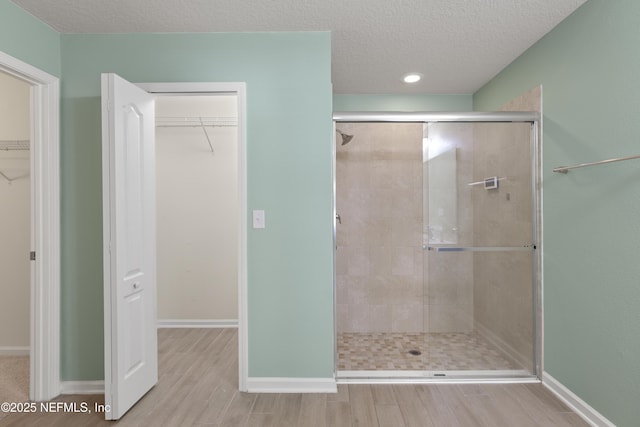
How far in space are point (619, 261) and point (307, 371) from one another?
1.95 meters

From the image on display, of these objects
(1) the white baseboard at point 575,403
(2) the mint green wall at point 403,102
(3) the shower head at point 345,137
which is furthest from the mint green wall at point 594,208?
(3) the shower head at point 345,137

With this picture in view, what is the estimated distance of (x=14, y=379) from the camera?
258 cm

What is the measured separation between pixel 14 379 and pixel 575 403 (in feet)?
12.8

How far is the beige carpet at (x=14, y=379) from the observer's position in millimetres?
2318

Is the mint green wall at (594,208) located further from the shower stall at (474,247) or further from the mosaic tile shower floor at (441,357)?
the mosaic tile shower floor at (441,357)

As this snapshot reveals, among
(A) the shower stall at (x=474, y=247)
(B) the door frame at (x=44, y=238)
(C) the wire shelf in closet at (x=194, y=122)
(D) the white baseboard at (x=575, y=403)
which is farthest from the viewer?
(C) the wire shelf in closet at (x=194, y=122)

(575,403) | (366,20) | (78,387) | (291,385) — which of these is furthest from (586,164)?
(78,387)

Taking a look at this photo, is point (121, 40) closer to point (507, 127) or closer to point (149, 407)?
point (149, 407)

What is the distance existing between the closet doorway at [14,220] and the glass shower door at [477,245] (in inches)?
136

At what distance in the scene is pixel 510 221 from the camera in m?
2.55

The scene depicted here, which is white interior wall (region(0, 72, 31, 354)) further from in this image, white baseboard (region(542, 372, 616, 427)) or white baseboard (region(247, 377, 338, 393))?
white baseboard (region(542, 372, 616, 427))

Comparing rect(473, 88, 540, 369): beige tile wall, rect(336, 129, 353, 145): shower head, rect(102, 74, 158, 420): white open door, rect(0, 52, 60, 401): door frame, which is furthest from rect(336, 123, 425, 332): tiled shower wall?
rect(0, 52, 60, 401): door frame

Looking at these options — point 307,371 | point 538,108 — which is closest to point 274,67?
point 538,108

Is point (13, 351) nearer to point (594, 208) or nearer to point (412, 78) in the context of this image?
point (412, 78)
